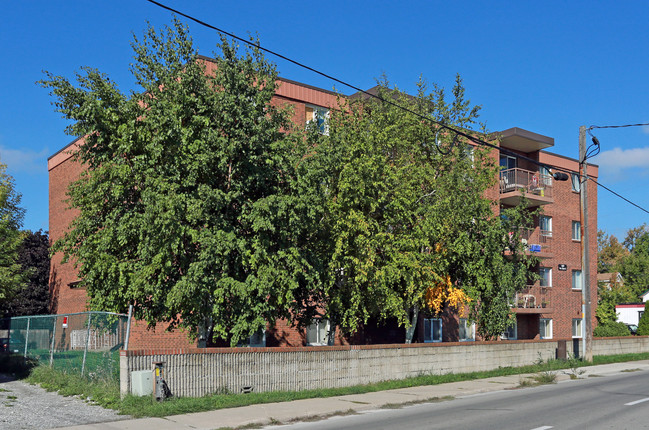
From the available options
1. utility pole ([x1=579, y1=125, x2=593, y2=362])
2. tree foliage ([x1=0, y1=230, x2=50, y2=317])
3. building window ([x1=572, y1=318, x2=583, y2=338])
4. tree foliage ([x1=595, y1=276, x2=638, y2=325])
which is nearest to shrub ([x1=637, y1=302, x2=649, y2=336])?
tree foliage ([x1=595, y1=276, x2=638, y2=325])

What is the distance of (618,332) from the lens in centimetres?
4541

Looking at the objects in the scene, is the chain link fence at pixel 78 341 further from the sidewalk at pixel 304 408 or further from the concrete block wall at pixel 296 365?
the sidewalk at pixel 304 408

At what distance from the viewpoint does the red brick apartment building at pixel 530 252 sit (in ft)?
92.1

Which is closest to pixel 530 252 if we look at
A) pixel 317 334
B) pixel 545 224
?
pixel 545 224

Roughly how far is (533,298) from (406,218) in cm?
1978

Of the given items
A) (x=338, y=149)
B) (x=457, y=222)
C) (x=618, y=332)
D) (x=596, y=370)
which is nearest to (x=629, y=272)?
(x=618, y=332)

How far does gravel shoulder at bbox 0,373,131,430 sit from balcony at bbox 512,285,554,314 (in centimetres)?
2726

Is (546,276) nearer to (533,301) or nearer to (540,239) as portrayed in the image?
(540,239)

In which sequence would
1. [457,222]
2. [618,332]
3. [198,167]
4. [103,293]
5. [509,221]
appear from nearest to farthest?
[198,167]
[103,293]
[457,222]
[509,221]
[618,332]

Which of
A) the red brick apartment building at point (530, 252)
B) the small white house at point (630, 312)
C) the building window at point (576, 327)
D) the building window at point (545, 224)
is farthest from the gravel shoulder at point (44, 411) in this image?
the small white house at point (630, 312)

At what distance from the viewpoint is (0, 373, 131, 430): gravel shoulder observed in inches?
482

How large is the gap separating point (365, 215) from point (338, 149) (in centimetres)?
276

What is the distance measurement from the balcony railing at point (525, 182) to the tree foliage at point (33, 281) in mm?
30359

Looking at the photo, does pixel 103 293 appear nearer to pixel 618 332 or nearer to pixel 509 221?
pixel 509 221
